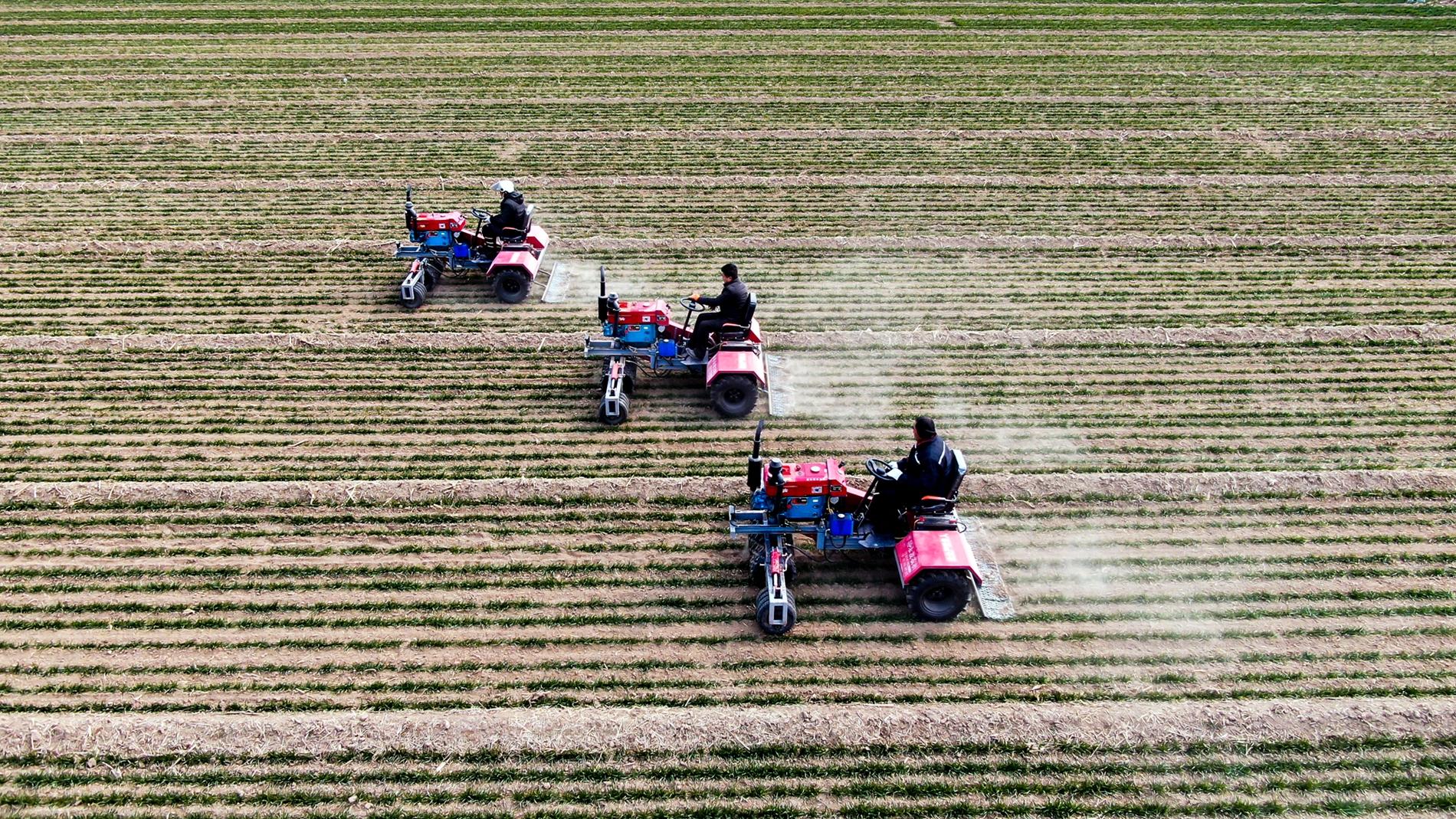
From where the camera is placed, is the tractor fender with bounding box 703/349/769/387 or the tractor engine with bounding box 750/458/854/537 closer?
the tractor engine with bounding box 750/458/854/537

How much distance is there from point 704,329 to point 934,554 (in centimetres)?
448

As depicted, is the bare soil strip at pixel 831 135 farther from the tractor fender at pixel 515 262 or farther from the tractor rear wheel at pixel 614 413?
the tractor rear wheel at pixel 614 413

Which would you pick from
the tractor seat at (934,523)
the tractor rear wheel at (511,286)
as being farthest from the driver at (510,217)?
the tractor seat at (934,523)

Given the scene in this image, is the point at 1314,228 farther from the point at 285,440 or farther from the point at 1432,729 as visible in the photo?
the point at 285,440

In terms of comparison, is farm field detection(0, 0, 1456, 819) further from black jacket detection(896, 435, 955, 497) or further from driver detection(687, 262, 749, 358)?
black jacket detection(896, 435, 955, 497)

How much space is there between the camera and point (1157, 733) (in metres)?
7.48

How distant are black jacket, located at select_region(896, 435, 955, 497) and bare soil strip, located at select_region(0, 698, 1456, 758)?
2054 mm

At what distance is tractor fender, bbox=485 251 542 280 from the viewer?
13.1 metres

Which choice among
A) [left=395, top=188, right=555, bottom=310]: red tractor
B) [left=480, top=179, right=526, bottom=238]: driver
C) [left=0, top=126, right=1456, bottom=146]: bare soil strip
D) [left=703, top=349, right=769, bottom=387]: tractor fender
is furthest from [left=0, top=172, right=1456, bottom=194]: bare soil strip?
[left=703, top=349, right=769, bottom=387]: tractor fender

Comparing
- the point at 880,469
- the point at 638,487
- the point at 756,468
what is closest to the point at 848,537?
the point at 880,469

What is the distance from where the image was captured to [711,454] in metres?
10.6

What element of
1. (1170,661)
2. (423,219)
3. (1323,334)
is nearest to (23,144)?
(423,219)

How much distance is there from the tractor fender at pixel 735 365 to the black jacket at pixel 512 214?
14.5 ft

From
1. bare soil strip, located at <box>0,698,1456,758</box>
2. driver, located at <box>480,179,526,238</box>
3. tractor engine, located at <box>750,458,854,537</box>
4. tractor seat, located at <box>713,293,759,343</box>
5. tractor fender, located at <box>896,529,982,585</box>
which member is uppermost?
driver, located at <box>480,179,526,238</box>
